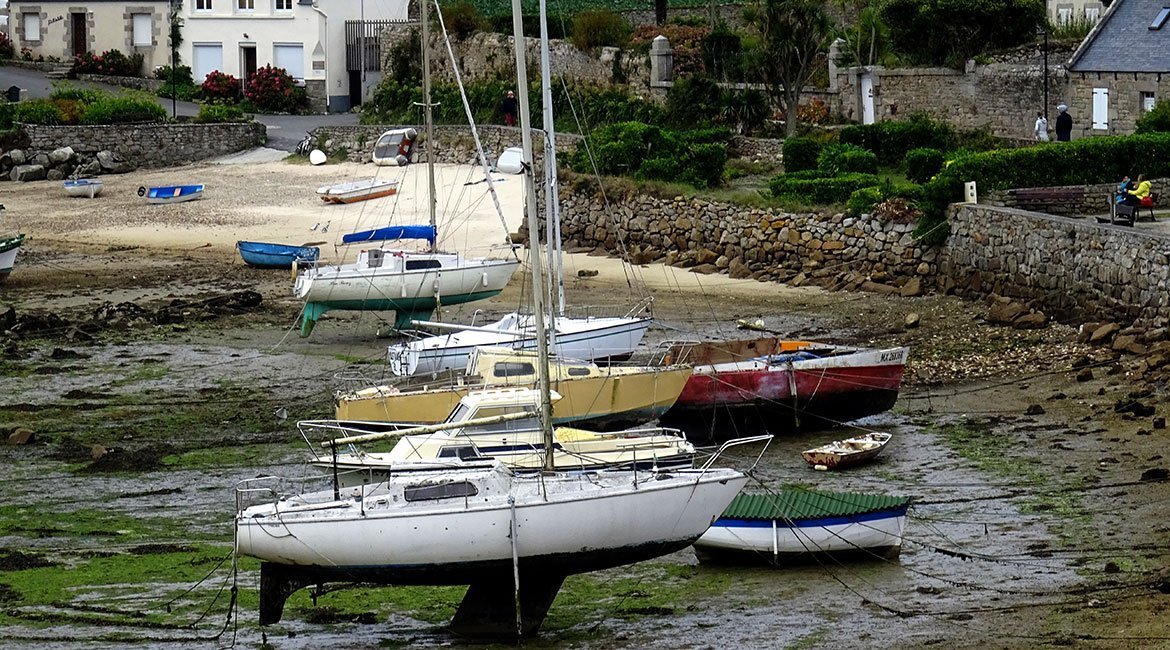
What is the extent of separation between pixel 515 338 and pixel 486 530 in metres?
11.0

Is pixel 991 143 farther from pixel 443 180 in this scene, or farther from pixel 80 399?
pixel 80 399

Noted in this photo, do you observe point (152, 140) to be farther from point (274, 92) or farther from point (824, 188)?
point (824, 188)

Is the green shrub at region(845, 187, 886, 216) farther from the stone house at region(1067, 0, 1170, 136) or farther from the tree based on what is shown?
the tree

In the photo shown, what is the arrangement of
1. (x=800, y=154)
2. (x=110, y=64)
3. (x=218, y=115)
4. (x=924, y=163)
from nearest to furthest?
(x=924, y=163), (x=800, y=154), (x=218, y=115), (x=110, y=64)

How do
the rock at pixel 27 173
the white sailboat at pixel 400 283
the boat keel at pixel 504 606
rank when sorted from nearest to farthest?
the boat keel at pixel 504 606 → the white sailboat at pixel 400 283 → the rock at pixel 27 173

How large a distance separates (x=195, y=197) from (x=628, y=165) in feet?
41.4

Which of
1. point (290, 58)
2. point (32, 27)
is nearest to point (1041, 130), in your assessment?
point (290, 58)

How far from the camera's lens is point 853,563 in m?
20.6

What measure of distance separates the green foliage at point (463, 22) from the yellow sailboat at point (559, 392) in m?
37.0

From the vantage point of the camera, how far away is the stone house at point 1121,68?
140 feet

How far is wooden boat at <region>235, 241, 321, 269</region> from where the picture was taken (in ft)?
137

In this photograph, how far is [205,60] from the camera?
215 feet

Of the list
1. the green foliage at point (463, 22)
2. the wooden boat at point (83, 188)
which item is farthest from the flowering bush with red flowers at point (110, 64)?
the wooden boat at point (83, 188)

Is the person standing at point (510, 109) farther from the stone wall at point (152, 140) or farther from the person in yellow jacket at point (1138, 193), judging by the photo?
the person in yellow jacket at point (1138, 193)
